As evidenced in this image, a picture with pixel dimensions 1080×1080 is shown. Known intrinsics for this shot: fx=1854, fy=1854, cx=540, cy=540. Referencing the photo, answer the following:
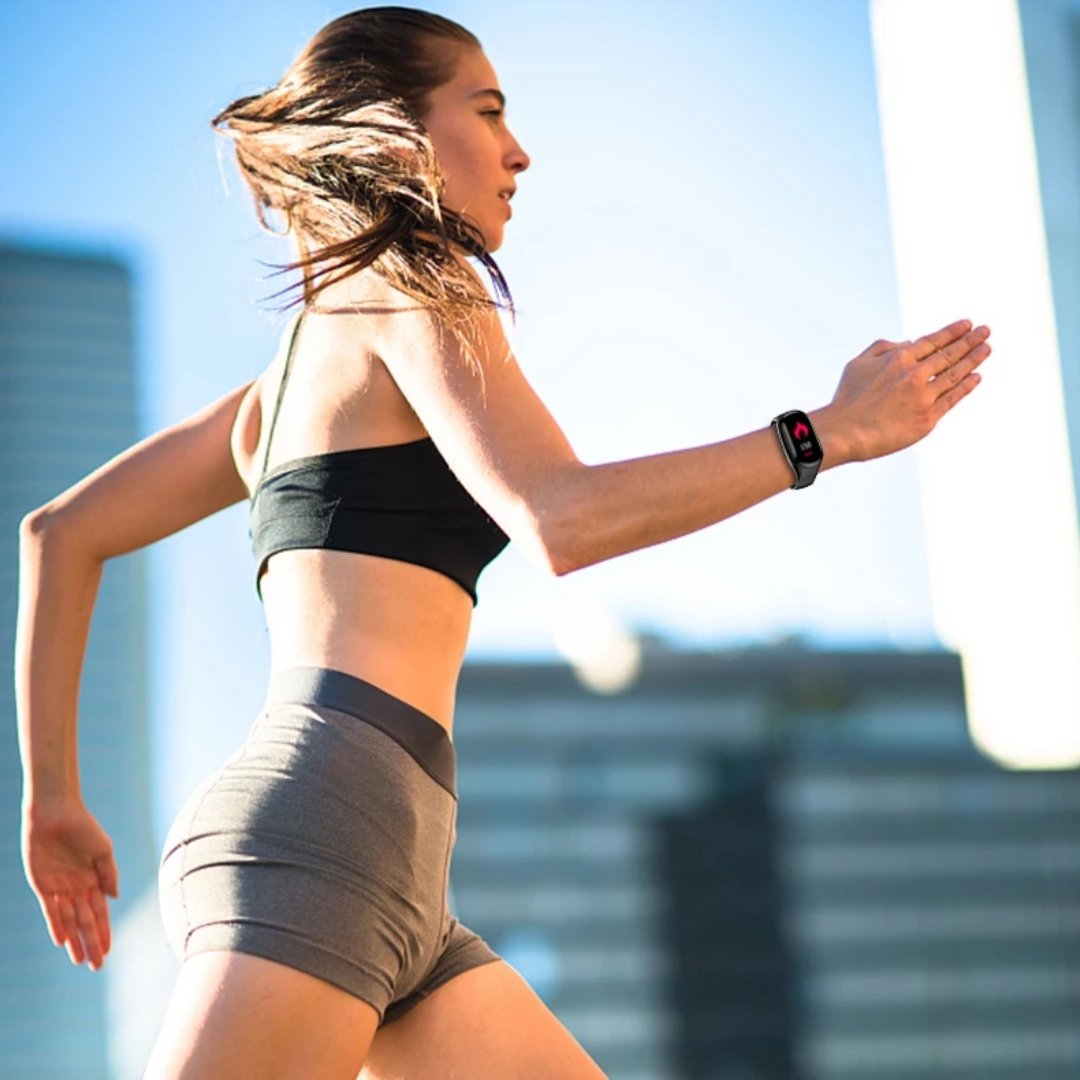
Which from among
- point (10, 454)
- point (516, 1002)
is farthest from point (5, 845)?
point (516, 1002)

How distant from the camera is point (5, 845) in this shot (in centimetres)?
13962

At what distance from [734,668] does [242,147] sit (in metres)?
82.8

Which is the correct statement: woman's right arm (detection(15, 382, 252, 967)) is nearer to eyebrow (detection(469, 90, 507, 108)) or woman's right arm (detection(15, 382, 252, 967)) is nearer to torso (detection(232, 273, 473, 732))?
torso (detection(232, 273, 473, 732))

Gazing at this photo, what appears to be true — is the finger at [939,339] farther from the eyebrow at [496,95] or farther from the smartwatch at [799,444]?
the eyebrow at [496,95]

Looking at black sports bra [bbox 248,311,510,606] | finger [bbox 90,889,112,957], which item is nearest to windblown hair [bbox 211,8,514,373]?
black sports bra [bbox 248,311,510,606]

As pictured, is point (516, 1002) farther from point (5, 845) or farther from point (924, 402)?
point (5, 845)

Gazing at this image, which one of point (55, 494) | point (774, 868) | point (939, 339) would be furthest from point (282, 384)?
point (55, 494)

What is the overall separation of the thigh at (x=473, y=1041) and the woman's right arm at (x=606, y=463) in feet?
1.69

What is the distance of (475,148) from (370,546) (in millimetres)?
487

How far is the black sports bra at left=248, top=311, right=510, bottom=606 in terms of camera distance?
1.88 meters

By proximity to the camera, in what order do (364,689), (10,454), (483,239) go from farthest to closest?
(10,454) → (483,239) → (364,689)

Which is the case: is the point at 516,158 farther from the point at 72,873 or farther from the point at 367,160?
the point at 72,873

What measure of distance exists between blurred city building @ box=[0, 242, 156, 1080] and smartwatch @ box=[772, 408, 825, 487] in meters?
132

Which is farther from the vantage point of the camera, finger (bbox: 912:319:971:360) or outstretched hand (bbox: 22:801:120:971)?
outstretched hand (bbox: 22:801:120:971)
